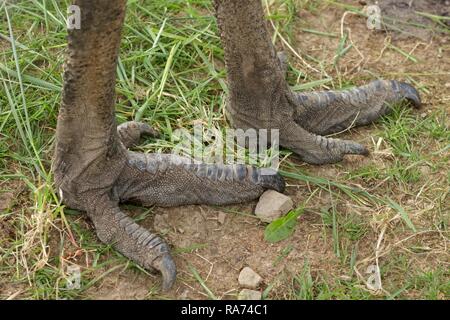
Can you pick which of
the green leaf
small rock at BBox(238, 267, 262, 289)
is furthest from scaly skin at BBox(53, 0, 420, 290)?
small rock at BBox(238, 267, 262, 289)

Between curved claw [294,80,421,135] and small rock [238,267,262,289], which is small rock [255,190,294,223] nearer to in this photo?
small rock [238,267,262,289]

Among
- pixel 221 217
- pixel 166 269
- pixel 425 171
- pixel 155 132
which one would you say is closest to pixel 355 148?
pixel 425 171

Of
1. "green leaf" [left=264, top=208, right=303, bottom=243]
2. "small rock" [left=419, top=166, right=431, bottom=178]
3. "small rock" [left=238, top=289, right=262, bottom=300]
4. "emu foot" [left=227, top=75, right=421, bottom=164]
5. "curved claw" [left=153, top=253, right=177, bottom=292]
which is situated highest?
"emu foot" [left=227, top=75, right=421, bottom=164]

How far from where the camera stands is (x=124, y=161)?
3.61 meters

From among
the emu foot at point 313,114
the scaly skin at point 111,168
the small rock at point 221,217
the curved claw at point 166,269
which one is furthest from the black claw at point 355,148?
the curved claw at point 166,269

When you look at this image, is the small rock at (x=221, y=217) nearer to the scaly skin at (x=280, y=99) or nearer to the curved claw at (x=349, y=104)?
the scaly skin at (x=280, y=99)

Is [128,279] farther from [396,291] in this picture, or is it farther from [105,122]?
[396,291]

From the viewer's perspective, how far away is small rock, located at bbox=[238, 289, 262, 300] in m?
3.39

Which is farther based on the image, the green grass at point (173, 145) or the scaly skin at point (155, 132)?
the green grass at point (173, 145)

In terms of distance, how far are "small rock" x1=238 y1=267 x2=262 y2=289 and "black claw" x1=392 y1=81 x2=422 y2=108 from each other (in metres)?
1.36

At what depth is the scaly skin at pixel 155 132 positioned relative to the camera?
10.7 ft

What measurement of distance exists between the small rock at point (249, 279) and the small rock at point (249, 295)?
1.5 inches

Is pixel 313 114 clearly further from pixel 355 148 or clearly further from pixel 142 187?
pixel 142 187

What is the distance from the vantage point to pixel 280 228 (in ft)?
12.0
